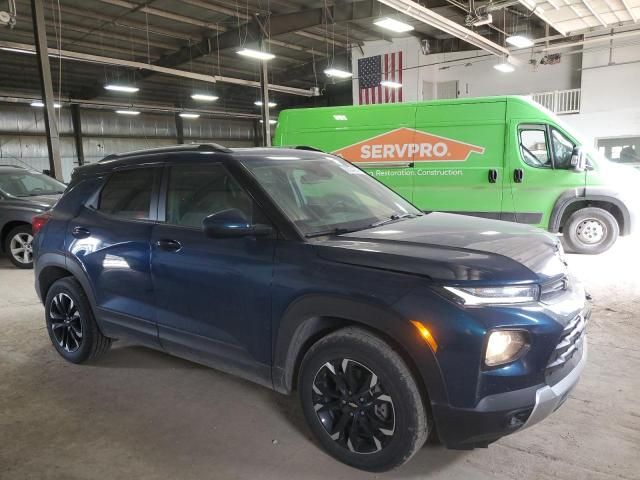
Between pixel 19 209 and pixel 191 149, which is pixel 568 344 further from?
pixel 19 209

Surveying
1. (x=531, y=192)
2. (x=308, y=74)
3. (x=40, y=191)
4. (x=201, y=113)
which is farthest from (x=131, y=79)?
(x=531, y=192)

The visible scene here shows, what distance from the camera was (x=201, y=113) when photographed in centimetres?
2586

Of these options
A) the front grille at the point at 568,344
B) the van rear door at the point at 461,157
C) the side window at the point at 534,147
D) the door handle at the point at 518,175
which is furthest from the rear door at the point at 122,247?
the side window at the point at 534,147

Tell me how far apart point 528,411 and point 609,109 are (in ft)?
57.1

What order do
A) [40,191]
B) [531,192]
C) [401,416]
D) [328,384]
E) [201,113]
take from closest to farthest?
[401,416] → [328,384] → [531,192] → [40,191] → [201,113]

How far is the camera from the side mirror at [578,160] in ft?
23.0

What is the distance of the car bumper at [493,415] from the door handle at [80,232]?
278cm

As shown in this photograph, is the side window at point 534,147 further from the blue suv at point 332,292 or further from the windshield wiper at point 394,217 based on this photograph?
the windshield wiper at point 394,217

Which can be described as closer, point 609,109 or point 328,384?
point 328,384

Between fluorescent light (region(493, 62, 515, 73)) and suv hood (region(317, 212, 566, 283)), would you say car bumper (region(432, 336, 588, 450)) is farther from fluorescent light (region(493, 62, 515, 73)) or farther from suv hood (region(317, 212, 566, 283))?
fluorescent light (region(493, 62, 515, 73))

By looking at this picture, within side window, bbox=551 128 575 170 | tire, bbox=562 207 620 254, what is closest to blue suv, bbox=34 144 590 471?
side window, bbox=551 128 575 170

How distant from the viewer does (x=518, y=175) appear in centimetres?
721

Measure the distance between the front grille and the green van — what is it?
534 centimetres

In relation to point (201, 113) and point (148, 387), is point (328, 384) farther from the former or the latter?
point (201, 113)
